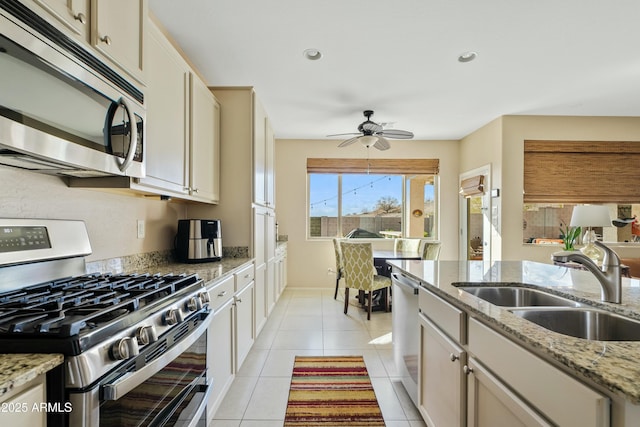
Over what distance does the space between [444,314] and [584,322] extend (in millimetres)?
516

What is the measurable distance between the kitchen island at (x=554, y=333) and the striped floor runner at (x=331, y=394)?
25.3 inches

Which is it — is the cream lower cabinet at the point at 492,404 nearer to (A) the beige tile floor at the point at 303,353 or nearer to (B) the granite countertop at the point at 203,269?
(A) the beige tile floor at the point at 303,353

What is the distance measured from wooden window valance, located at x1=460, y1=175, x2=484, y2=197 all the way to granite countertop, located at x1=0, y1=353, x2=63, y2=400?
15.8 ft

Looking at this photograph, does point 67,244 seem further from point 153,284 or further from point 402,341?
point 402,341

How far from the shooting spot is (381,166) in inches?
204

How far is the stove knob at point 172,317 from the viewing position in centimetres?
112

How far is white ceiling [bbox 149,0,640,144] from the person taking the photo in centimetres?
197

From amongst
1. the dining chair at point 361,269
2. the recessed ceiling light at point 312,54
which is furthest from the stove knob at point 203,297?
the dining chair at point 361,269

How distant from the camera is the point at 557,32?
7.23 ft

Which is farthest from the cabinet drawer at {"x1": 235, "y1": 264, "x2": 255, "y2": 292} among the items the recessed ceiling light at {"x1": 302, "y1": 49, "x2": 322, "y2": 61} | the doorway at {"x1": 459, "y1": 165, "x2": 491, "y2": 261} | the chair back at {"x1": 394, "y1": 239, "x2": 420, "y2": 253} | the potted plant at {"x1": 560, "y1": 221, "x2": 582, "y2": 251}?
the potted plant at {"x1": 560, "y1": 221, "x2": 582, "y2": 251}

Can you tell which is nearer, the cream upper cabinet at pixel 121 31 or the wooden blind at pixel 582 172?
the cream upper cabinet at pixel 121 31

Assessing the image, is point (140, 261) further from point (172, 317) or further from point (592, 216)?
point (592, 216)

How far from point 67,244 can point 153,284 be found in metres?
0.47

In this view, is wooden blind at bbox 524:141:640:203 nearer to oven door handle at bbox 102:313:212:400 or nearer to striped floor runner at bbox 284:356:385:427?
striped floor runner at bbox 284:356:385:427
